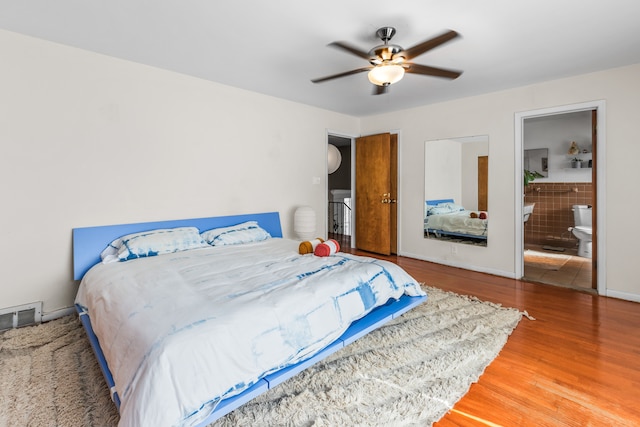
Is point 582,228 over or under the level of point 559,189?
under

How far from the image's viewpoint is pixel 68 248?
9.50ft

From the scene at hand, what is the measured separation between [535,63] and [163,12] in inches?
135

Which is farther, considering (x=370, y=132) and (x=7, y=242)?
(x=370, y=132)

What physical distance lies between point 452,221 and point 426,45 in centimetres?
306

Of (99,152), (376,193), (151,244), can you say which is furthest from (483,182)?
(99,152)

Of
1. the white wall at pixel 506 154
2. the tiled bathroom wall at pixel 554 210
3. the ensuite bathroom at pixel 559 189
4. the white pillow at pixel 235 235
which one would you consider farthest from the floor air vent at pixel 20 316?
the tiled bathroom wall at pixel 554 210

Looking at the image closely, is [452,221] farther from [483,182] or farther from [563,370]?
[563,370]

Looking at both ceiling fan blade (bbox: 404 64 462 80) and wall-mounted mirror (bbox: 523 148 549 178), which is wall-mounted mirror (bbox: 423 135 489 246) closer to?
ceiling fan blade (bbox: 404 64 462 80)

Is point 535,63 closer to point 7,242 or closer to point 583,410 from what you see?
point 583,410

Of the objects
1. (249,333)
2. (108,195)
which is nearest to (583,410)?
(249,333)

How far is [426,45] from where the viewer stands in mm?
2236

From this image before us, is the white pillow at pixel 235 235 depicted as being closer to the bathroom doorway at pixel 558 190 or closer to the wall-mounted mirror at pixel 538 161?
the bathroom doorway at pixel 558 190

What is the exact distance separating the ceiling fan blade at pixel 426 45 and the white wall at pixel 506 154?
2253mm

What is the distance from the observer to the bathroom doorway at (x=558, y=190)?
4.94 metres
